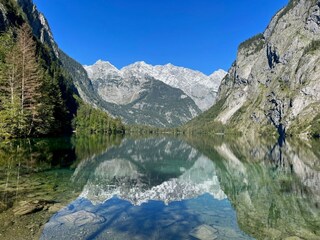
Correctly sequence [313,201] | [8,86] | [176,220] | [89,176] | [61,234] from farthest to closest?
[8,86]
[89,176]
[313,201]
[176,220]
[61,234]

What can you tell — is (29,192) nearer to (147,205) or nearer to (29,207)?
(29,207)

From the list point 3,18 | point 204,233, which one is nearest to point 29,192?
point 204,233

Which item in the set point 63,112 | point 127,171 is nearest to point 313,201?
point 127,171

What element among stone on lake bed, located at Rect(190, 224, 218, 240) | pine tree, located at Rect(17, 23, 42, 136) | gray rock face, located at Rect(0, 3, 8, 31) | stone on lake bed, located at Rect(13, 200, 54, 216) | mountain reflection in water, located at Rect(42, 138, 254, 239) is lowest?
stone on lake bed, located at Rect(190, 224, 218, 240)

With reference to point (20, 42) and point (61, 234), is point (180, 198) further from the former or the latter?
point (20, 42)

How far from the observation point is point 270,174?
4644 cm

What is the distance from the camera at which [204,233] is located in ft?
61.8

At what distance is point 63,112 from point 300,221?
11432 cm

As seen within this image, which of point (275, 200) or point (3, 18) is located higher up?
point (3, 18)

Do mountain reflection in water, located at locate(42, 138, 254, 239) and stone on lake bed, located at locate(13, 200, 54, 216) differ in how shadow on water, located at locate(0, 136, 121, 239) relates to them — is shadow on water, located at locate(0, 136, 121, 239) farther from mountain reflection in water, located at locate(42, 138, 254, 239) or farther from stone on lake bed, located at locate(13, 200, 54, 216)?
mountain reflection in water, located at locate(42, 138, 254, 239)

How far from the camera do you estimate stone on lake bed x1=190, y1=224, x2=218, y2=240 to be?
18141 mm

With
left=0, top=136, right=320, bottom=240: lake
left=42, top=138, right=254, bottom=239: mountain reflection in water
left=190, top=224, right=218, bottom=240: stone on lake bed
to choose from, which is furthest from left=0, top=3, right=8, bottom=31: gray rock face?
left=190, top=224, right=218, bottom=240: stone on lake bed

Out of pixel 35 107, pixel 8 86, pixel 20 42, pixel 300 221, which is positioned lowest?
pixel 300 221

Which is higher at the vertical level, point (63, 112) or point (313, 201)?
point (63, 112)
